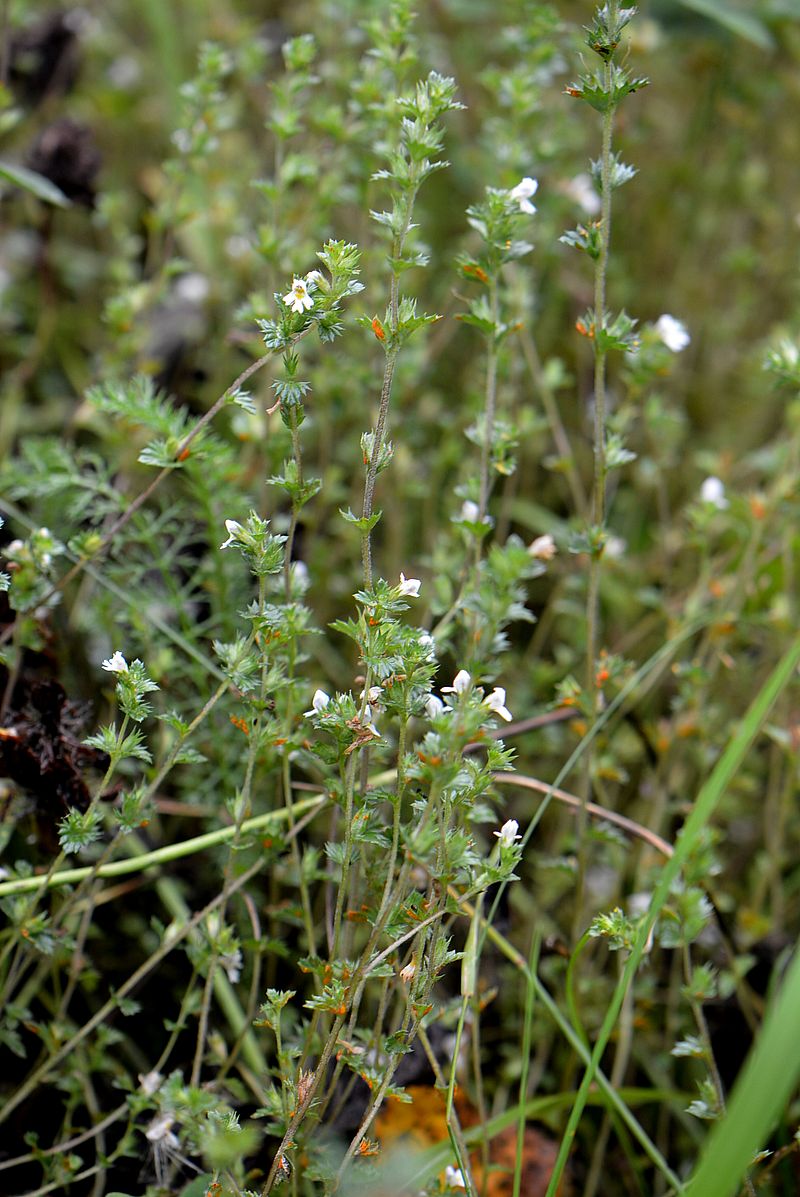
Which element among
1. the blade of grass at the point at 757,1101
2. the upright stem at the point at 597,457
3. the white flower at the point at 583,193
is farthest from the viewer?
the white flower at the point at 583,193

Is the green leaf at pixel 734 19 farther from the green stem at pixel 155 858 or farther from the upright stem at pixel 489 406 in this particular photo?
the green stem at pixel 155 858

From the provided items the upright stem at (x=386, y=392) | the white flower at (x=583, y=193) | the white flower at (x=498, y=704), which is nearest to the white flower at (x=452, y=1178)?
the white flower at (x=498, y=704)

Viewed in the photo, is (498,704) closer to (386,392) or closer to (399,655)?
(399,655)

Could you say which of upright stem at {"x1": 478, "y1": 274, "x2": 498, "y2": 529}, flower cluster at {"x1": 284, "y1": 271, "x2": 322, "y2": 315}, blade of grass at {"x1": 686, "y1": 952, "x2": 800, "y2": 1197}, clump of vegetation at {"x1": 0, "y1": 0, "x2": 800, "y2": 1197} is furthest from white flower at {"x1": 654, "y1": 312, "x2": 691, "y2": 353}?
blade of grass at {"x1": 686, "y1": 952, "x2": 800, "y2": 1197}

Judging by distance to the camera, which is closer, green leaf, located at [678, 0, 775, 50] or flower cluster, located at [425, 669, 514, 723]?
flower cluster, located at [425, 669, 514, 723]

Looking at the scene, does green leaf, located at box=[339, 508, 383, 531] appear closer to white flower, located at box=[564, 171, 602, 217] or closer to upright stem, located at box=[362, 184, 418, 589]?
upright stem, located at box=[362, 184, 418, 589]

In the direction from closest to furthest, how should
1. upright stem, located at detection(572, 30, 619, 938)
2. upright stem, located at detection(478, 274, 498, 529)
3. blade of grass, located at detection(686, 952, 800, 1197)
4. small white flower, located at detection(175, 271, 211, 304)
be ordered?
1. blade of grass, located at detection(686, 952, 800, 1197)
2. upright stem, located at detection(572, 30, 619, 938)
3. upright stem, located at detection(478, 274, 498, 529)
4. small white flower, located at detection(175, 271, 211, 304)

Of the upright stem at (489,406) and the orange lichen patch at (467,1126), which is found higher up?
the upright stem at (489,406)

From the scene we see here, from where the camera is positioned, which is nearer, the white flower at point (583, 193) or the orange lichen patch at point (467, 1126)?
the orange lichen patch at point (467, 1126)

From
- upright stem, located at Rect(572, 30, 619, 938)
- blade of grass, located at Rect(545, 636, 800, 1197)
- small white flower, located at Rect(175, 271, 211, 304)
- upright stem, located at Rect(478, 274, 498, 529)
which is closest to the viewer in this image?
blade of grass, located at Rect(545, 636, 800, 1197)
